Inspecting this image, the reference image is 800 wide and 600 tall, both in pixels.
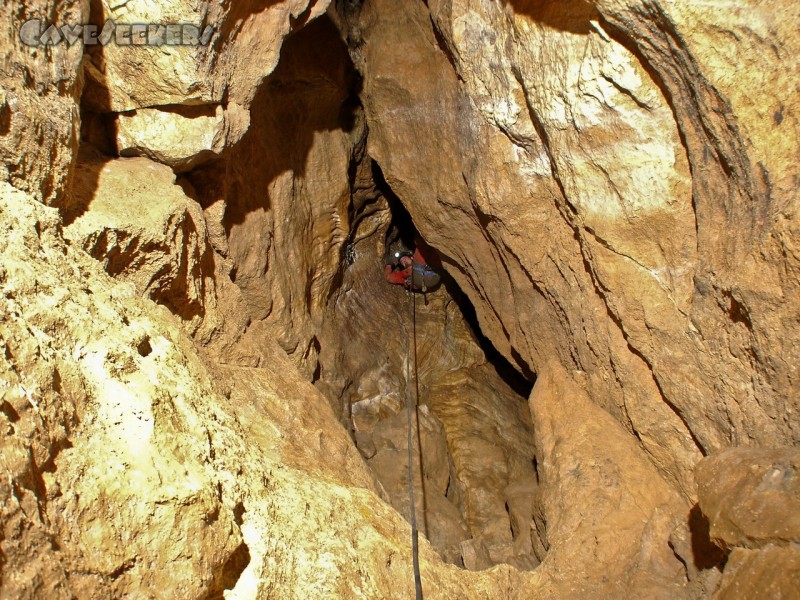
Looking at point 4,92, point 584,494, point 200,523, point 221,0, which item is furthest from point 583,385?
point 4,92

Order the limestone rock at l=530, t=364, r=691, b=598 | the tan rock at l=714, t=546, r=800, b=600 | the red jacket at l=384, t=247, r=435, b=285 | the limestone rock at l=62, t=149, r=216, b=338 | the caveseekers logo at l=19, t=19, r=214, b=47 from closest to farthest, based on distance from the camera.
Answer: the tan rock at l=714, t=546, r=800, b=600, the limestone rock at l=62, t=149, r=216, b=338, the caveseekers logo at l=19, t=19, r=214, b=47, the limestone rock at l=530, t=364, r=691, b=598, the red jacket at l=384, t=247, r=435, b=285

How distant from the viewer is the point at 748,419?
2.45 m

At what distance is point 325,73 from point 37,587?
157 inches

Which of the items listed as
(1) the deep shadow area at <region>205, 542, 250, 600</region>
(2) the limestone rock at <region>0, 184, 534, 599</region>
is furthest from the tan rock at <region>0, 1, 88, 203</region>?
(1) the deep shadow area at <region>205, 542, 250, 600</region>

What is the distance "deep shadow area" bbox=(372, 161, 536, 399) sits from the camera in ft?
19.7

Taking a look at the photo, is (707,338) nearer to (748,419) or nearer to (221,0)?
(748,419)

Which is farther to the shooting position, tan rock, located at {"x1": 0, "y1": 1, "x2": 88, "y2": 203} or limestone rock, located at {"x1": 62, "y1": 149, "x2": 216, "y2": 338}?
limestone rock, located at {"x1": 62, "y1": 149, "x2": 216, "y2": 338}

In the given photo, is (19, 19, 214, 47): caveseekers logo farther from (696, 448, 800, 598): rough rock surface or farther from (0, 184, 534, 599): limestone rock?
(696, 448, 800, 598): rough rock surface

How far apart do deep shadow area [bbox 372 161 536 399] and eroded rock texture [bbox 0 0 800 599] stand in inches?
51.2

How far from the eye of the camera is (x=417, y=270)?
20.7 ft

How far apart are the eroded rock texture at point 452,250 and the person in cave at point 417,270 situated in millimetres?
1558

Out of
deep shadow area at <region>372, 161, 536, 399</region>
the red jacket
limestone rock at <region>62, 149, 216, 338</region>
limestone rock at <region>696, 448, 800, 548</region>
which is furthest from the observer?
the red jacket

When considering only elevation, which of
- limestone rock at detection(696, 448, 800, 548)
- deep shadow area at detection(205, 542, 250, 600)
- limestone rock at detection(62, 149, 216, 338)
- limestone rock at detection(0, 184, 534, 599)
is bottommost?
deep shadow area at detection(205, 542, 250, 600)

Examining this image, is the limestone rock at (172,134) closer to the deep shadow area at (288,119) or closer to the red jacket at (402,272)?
the deep shadow area at (288,119)
